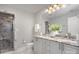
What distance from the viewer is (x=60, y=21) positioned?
6.97 feet

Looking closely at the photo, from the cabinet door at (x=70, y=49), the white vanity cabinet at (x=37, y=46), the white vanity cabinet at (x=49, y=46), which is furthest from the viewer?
the white vanity cabinet at (x=37, y=46)

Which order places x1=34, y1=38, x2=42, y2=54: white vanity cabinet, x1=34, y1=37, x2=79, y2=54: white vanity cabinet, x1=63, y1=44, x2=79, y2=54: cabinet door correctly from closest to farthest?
x1=63, y1=44, x2=79, y2=54: cabinet door
x1=34, y1=37, x2=79, y2=54: white vanity cabinet
x1=34, y1=38, x2=42, y2=54: white vanity cabinet

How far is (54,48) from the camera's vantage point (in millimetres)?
2141

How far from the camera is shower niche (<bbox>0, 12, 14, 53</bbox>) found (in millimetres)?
2094

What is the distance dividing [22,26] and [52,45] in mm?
716

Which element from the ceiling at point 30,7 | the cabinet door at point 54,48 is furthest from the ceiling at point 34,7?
the cabinet door at point 54,48

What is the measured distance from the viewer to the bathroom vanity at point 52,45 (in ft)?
6.49

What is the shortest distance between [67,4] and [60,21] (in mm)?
354

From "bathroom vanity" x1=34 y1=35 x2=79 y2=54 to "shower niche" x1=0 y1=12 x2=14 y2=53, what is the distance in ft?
1.64

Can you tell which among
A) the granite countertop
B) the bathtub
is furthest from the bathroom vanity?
the bathtub

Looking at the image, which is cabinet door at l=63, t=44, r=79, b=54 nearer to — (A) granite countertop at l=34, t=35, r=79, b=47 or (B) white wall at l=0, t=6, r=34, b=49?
(A) granite countertop at l=34, t=35, r=79, b=47

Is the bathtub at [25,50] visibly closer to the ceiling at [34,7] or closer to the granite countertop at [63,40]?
the granite countertop at [63,40]
